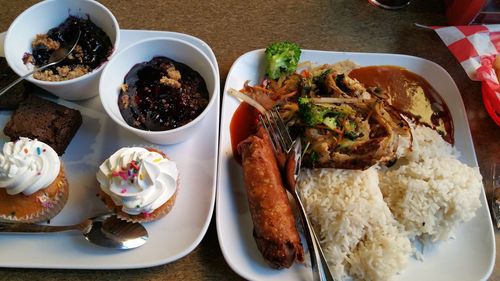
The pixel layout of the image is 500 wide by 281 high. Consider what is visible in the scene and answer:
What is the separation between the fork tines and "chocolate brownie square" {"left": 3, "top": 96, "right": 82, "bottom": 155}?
3.28ft

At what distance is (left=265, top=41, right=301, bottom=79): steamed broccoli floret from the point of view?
7.66ft

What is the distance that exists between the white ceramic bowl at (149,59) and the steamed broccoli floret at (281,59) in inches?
17.4

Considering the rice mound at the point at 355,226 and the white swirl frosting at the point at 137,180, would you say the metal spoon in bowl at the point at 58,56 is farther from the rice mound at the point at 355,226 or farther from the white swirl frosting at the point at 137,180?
the rice mound at the point at 355,226

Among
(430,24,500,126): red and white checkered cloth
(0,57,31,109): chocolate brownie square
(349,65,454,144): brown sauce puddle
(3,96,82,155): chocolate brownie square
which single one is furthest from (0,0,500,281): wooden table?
(3,96,82,155): chocolate brownie square

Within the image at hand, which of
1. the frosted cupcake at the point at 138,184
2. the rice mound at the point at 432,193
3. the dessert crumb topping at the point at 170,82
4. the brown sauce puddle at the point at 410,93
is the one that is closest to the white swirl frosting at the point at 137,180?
the frosted cupcake at the point at 138,184

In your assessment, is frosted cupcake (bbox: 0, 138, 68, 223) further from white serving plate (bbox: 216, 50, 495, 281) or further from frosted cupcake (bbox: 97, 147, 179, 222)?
white serving plate (bbox: 216, 50, 495, 281)

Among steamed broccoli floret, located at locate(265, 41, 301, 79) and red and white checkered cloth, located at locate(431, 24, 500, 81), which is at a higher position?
red and white checkered cloth, located at locate(431, 24, 500, 81)

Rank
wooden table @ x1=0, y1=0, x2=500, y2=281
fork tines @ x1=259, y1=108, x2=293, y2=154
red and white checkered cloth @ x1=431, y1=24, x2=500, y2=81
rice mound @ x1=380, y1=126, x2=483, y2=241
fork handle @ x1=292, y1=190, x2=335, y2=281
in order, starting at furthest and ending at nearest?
wooden table @ x1=0, y1=0, x2=500, y2=281 < red and white checkered cloth @ x1=431, y1=24, x2=500, y2=81 < fork tines @ x1=259, y1=108, x2=293, y2=154 < rice mound @ x1=380, y1=126, x2=483, y2=241 < fork handle @ x1=292, y1=190, x2=335, y2=281

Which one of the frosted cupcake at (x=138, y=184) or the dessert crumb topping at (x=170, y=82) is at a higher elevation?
the dessert crumb topping at (x=170, y=82)

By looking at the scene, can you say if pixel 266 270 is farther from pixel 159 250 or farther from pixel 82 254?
pixel 82 254

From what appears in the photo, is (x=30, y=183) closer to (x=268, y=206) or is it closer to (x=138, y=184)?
(x=138, y=184)

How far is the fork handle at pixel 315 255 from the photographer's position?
1768 millimetres

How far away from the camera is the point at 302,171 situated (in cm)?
214

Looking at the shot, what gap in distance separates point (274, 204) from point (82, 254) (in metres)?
0.90
